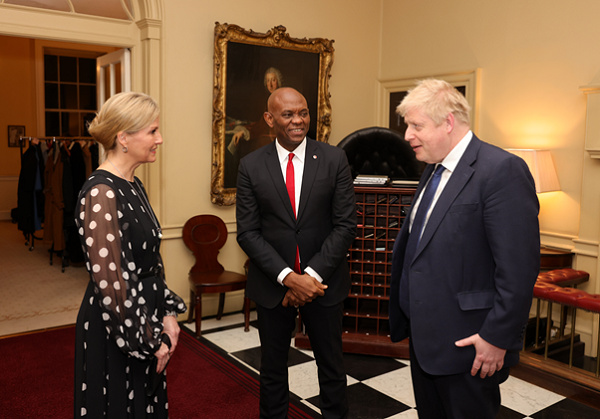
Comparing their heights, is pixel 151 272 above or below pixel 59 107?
below

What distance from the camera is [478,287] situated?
6.47 ft

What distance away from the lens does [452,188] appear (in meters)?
1.97

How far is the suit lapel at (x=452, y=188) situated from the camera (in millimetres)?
1953

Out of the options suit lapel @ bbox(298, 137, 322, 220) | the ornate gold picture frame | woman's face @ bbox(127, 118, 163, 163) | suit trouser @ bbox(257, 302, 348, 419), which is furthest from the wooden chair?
woman's face @ bbox(127, 118, 163, 163)

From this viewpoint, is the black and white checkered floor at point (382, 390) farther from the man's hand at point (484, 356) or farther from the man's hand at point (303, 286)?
the man's hand at point (484, 356)

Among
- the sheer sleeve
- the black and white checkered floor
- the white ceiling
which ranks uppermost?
the white ceiling

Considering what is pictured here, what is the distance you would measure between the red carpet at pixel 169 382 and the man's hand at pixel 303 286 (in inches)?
38.9

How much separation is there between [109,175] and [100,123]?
0.64 ft

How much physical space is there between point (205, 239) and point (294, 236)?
98.5 inches

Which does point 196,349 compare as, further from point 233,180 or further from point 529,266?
point 529,266

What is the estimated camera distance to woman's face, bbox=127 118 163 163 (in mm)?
2047

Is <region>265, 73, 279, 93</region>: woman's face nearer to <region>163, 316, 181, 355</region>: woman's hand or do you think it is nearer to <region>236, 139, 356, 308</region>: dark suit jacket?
<region>236, 139, 356, 308</region>: dark suit jacket

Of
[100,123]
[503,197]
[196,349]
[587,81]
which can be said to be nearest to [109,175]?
[100,123]

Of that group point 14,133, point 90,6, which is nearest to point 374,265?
point 90,6
